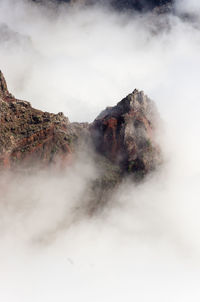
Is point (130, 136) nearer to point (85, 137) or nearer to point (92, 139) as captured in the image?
point (92, 139)

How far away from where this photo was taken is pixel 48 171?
91.2 m

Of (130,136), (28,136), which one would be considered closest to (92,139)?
(130,136)

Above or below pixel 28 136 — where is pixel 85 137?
above

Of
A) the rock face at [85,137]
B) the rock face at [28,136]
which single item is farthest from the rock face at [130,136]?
the rock face at [28,136]

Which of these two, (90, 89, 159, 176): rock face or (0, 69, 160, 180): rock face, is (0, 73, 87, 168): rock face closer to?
(0, 69, 160, 180): rock face

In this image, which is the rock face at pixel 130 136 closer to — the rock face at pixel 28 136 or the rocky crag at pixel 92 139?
the rocky crag at pixel 92 139

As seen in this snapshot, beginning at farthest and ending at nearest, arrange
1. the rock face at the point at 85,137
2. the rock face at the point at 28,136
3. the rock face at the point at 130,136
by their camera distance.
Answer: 1. the rock face at the point at 130,136
2. the rock face at the point at 85,137
3. the rock face at the point at 28,136

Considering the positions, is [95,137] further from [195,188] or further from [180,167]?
[195,188]

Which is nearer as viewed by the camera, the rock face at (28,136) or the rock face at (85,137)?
the rock face at (28,136)

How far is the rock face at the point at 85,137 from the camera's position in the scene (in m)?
87.2

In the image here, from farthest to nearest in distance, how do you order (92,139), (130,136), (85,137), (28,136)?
(92,139), (85,137), (130,136), (28,136)

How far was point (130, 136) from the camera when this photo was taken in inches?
3898

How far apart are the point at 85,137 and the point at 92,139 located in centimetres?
297

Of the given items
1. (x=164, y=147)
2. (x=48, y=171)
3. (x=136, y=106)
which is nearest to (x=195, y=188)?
(x=164, y=147)
